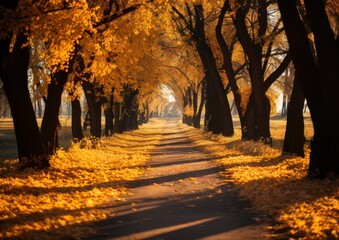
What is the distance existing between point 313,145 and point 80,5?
7.03m

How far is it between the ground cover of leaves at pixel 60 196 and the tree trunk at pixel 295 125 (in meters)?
5.76

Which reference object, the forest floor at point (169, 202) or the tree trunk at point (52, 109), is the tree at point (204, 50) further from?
the tree trunk at point (52, 109)

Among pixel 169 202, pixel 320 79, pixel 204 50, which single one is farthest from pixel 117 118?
pixel 169 202

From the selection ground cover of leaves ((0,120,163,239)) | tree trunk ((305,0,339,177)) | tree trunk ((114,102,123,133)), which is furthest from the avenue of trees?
tree trunk ((114,102,123,133))

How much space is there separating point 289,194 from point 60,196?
16.6ft

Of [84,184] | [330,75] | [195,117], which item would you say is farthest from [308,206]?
[195,117]

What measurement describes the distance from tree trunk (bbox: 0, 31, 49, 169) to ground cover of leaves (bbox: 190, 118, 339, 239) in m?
5.74

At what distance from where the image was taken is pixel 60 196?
9688mm

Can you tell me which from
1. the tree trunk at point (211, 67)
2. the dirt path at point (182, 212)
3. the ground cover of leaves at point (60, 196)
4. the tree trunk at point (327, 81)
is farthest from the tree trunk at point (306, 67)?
the tree trunk at point (211, 67)

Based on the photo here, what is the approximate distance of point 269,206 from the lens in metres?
8.72

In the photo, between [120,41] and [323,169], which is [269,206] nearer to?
[323,169]

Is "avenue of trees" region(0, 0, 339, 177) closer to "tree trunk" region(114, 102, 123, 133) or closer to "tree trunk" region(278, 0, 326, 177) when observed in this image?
"tree trunk" region(278, 0, 326, 177)

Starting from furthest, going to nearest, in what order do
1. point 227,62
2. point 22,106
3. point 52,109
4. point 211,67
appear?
point 211,67 < point 227,62 < point 52,109 < point 22,106

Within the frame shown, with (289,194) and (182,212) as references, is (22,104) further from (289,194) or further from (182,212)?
(289,194)
